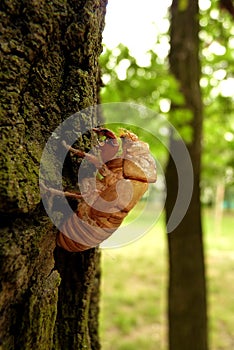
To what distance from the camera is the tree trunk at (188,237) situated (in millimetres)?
5258

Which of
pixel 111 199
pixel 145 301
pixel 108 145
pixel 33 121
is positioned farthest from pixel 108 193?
pixel 145 301

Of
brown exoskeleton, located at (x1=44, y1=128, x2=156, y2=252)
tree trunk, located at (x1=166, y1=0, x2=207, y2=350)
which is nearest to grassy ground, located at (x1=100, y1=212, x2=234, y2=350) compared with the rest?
tree trunk, located at (x1=166, y1=0, x2=207, y2=350)

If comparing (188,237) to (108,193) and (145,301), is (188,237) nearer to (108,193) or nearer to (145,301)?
Result: (145,301)

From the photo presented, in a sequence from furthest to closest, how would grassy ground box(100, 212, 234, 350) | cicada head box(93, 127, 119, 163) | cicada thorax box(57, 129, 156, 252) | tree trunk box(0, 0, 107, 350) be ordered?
grassy ground box(100, 212, 234, 350) < cicada head box(93, 127, 119, 163) < cicada thorax box(57, 129, 156, 252) < tree trunk box(0, 0, 107, 350)

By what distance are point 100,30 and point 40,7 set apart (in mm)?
266

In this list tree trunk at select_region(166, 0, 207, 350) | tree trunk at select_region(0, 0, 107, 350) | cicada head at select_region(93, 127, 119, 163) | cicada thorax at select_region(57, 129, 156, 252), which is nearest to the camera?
tree trunk at select_region(0, 0, 107, 350)

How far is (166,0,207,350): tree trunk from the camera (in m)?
5.26

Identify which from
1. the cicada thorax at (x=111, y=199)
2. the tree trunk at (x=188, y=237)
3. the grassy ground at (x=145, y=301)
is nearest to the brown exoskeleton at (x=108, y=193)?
the cicada thorax at (x=111, y=199)

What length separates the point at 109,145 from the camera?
138cm

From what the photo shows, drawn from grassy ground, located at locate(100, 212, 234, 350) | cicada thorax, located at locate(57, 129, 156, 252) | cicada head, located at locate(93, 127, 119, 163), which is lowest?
grassy ground, located at locate(100, 212, 234, 350)

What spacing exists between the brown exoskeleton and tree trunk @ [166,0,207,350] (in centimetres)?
392

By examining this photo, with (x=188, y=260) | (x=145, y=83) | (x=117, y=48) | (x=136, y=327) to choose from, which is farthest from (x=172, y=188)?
(x=136, y=327)

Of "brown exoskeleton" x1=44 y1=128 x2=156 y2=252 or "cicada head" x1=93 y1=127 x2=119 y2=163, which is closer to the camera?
"brown exoskeleton" x1=44 y1=128 x2=156 y2=252

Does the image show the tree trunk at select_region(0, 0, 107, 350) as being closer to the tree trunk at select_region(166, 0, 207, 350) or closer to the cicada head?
the cicada head
